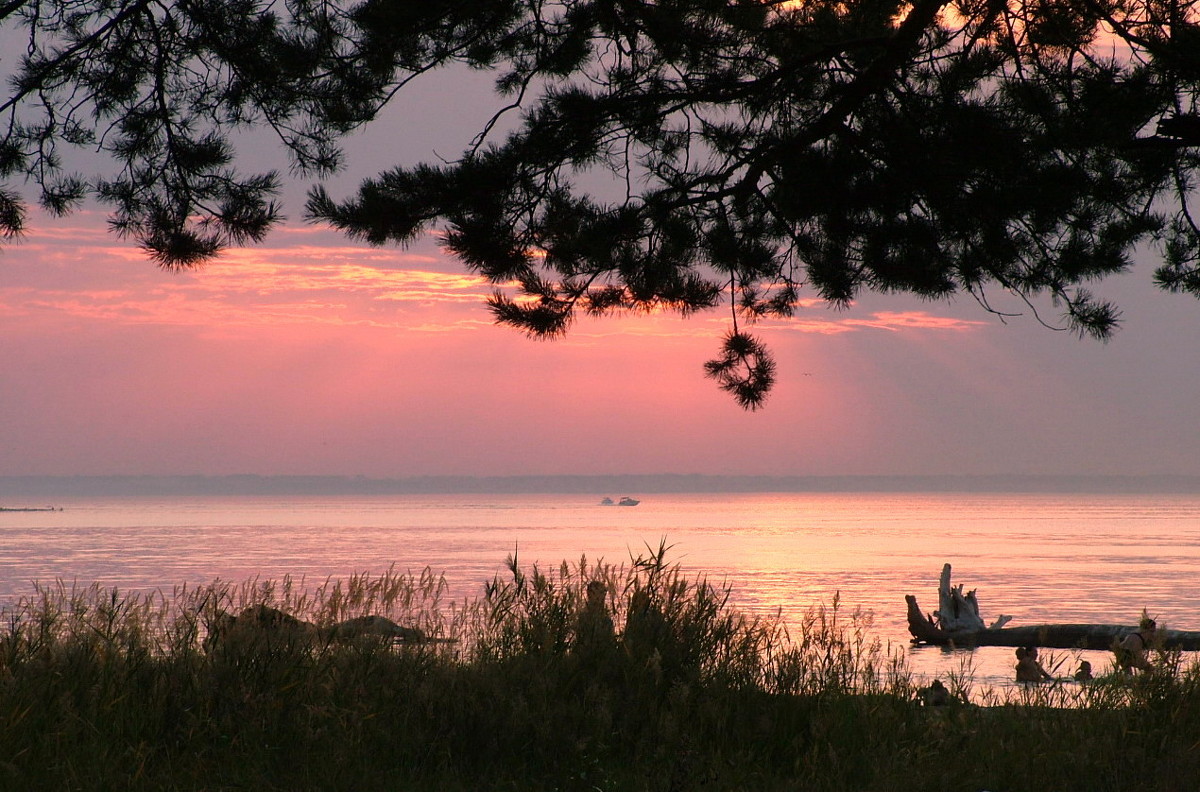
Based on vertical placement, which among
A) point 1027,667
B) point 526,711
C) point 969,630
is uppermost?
point 526,711

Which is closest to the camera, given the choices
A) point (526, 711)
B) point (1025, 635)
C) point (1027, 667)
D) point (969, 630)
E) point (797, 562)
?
point (526, 711)

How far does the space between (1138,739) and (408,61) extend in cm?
694

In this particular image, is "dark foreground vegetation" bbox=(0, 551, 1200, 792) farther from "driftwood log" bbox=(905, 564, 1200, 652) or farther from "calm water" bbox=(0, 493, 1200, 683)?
"driftwood log" bbox=(905, 564, 1200, 652)

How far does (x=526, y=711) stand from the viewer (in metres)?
5.59

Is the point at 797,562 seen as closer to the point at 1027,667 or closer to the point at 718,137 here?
the point at 1027,667

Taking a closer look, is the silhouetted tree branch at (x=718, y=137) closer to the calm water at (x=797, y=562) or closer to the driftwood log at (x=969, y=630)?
the calm water at (x=797, y=562)

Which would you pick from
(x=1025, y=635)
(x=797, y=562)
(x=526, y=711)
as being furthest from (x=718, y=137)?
(x=797, y=562)

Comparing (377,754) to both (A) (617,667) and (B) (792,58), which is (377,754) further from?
(B) (792,58)

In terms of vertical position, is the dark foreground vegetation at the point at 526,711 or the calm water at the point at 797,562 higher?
the dark foreground vegetation at the point at 526,711

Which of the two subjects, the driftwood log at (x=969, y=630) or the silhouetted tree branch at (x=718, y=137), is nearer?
the silhouetted tree branch at (x=718, y=137)

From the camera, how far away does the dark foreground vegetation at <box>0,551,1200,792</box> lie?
5.14m

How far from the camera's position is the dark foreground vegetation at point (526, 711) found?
5.14 metres

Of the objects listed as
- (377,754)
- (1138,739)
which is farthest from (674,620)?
(1138,739)

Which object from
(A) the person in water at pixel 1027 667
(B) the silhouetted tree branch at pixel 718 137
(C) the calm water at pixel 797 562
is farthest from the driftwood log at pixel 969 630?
(B) the silhouetted tree branch at pixel 718 137
